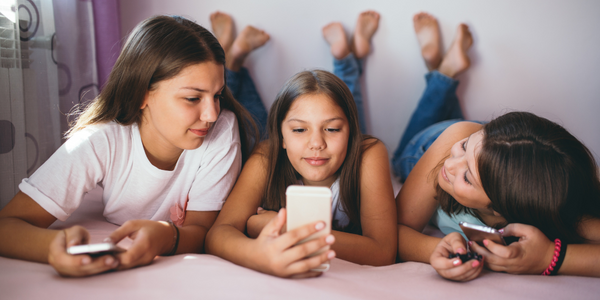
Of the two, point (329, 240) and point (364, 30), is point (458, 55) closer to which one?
point (364, 30)

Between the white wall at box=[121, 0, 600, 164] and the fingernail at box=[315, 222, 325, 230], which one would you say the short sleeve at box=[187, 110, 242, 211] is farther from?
the white wall at box=[121, 0, 600, 164]

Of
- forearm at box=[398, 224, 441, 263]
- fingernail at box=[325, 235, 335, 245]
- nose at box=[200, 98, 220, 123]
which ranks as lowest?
forearm at box=[398, 224, 441, 263]

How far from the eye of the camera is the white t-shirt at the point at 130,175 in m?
0.89

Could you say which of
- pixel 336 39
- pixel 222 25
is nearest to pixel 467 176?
pixel 336 39

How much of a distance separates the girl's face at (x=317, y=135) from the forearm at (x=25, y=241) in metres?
0.58

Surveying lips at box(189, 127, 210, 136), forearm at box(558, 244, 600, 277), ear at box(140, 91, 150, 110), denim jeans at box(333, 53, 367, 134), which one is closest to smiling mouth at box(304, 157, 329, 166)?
lips at box(189, 127, 210, 136)

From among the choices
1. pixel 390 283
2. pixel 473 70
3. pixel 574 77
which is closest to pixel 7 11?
pixel 390 283

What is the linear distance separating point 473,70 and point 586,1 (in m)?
0.54

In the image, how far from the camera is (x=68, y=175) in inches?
35.3

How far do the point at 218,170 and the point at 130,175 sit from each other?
0.79 ft

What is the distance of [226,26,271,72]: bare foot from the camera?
1686 millimetres

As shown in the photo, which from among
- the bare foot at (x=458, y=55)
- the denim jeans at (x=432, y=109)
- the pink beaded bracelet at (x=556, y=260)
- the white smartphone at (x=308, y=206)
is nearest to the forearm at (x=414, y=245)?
the pink beaded bracelet at (x=556, y=260)

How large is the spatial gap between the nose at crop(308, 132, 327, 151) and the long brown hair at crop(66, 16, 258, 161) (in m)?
0.34

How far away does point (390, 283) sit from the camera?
2.41 feet
